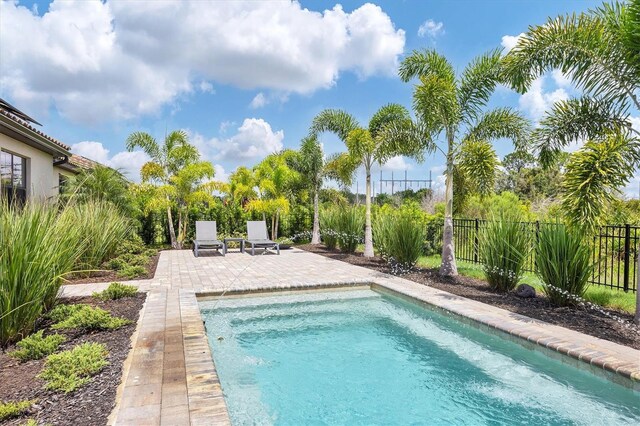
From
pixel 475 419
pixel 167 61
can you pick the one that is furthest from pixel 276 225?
pixel 475 419

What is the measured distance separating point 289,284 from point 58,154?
36.1 feet

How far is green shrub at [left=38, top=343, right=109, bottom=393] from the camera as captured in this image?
330 cm

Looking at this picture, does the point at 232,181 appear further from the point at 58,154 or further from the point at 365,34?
the point at 365,34

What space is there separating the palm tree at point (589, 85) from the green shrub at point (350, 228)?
802cm

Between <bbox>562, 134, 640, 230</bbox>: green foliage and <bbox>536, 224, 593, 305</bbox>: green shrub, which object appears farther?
<bbox>536, 224, 593, 305</bbox>: green shrub

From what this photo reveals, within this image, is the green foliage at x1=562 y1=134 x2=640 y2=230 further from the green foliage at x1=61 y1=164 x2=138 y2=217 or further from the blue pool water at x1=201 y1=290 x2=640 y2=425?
the green foliage at x1=61 y1=164 x2=138 y2=217

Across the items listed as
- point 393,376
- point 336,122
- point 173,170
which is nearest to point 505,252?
point 393,376

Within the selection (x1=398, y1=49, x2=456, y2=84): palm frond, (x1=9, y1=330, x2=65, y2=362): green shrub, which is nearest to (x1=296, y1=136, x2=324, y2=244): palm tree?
(x1=398, y1=49, x2=456, y2=84): palm frond

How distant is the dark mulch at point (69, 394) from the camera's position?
112 inches

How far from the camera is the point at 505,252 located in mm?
7582

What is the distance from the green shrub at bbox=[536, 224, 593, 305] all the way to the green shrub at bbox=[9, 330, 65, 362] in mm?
7053

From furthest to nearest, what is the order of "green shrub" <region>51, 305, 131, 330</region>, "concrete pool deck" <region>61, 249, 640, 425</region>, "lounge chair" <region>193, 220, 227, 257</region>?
1. "lounge chair" <region>193, 220, 227, 257</region>
2. "green shrub" <region>51, 305, 131, 330</region>
3. "concrete pool deck" <region>61, 249, 640, 425</region>

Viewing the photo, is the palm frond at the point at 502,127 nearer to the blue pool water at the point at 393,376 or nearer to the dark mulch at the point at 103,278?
the blue pool water at the point at 393,376

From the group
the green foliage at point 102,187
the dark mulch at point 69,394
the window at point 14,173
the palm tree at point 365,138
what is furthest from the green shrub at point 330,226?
the dark mulch at point 69,394
